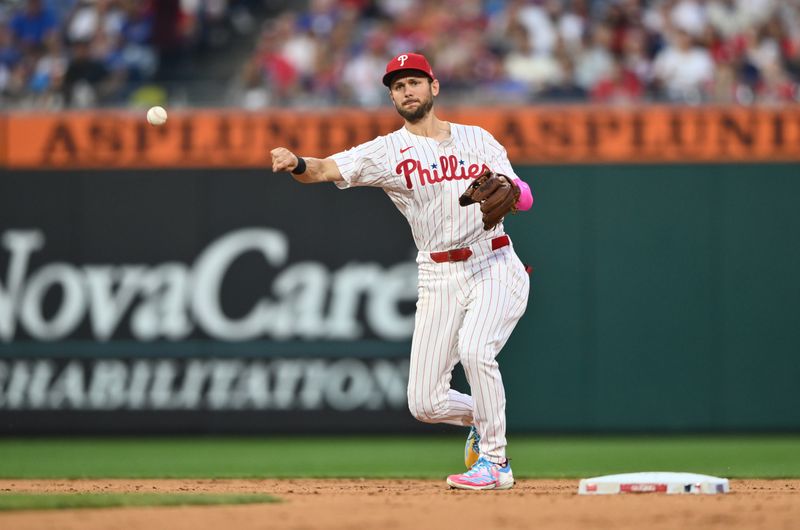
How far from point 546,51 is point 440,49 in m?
0.96

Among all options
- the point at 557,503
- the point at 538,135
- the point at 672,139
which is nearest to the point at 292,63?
the point at 538,135

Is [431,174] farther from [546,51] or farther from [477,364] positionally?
[546,51]

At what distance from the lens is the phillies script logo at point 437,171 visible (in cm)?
677

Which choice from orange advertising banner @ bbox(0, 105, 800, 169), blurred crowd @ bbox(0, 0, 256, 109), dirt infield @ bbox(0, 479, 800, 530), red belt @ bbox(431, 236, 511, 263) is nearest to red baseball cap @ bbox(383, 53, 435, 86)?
red belt @ bbox(431, 236, 511, 263)

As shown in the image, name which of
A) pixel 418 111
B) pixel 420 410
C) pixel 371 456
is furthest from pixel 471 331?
pixel 371 456

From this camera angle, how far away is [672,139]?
1134cm

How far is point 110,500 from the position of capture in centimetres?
640

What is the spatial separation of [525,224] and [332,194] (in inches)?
65.6

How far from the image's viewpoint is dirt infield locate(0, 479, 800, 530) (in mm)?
5527

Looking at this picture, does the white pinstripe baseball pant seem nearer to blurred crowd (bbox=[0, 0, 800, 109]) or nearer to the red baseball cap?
the red baseball cap

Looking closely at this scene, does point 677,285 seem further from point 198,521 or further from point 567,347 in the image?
point 198,521

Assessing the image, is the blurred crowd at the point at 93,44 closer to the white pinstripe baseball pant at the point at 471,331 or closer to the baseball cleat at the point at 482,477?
the white pinstripe baseball pant at the point at 471,331

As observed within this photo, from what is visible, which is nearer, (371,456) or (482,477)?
(482,477)

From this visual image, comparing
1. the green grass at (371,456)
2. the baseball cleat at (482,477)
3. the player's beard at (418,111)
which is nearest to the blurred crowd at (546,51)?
the green grass at (371,456)
